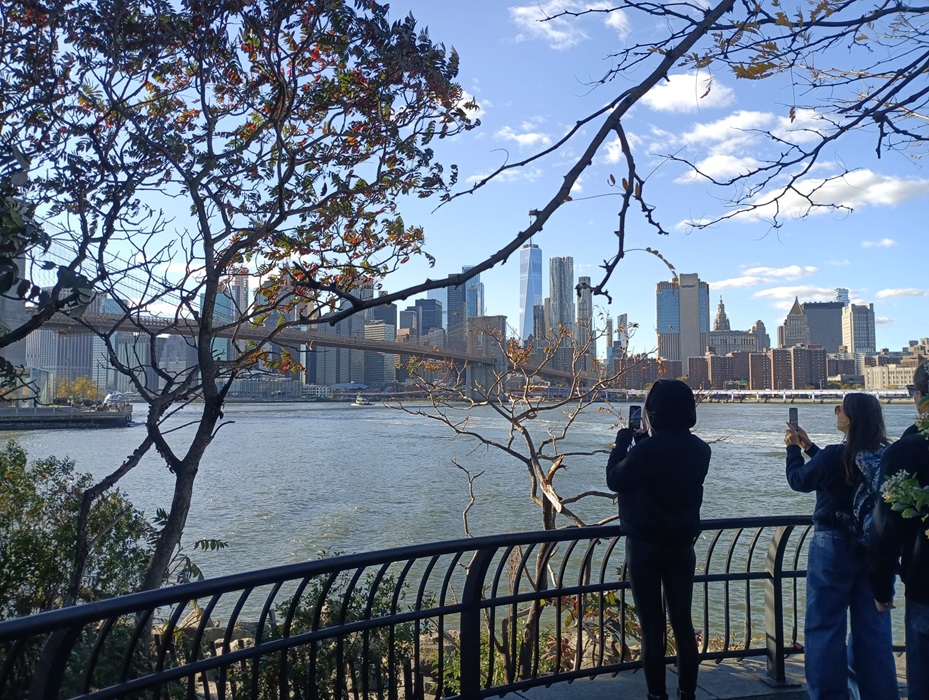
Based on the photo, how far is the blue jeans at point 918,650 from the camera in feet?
8.36

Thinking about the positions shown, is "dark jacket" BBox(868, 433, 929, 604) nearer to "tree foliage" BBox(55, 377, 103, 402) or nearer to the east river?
the east river

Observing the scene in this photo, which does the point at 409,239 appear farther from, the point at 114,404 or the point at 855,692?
the point at 114,404

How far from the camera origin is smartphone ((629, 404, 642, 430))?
3248 millimetres

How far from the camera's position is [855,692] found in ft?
10.3

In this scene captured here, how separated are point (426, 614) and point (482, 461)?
1000 inches

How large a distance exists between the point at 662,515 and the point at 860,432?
918mm

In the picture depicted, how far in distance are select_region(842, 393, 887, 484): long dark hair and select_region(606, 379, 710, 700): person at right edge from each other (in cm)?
58

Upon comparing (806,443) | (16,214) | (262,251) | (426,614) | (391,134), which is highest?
(391,134)

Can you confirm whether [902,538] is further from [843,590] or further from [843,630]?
[843,630]

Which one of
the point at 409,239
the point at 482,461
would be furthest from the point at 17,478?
the point at 482,461

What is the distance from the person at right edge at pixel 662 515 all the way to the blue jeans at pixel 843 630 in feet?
1.84

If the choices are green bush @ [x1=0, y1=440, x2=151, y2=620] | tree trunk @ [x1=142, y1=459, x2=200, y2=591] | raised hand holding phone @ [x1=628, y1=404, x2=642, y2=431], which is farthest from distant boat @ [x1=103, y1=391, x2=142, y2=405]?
raised hand holding phone @ [x1=628, y1=404, x2=642, y2=431]

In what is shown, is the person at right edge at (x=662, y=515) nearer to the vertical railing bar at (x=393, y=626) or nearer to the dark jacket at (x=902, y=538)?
the dark jacket at (x=902, y=538)

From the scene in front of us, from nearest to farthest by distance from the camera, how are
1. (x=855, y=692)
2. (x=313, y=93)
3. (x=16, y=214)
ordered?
1. (x=16, y=214)
2. (x=855, y=692)
3. (x=313, y=93)
